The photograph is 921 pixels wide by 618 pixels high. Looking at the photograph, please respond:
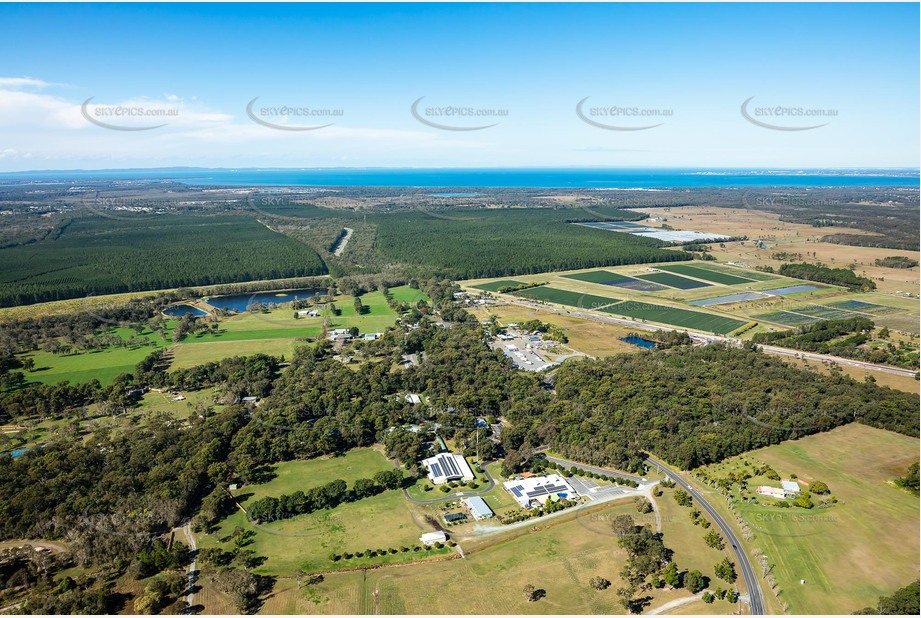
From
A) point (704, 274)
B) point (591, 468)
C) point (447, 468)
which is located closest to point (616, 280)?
point (704, 274)

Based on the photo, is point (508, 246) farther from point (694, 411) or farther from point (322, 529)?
point (322, 529)

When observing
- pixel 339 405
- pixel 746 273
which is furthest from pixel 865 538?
pixel 746 273

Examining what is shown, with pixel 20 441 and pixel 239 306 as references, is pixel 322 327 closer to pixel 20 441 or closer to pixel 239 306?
pixel 239 306

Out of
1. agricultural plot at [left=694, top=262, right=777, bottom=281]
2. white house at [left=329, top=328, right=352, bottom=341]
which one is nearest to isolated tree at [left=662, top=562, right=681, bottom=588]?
white house at [left=329, top=328, right=352, bottom=341]

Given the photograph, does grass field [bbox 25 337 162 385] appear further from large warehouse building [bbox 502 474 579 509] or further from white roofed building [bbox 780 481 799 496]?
white roofed building [bbox 780 481 799 496]

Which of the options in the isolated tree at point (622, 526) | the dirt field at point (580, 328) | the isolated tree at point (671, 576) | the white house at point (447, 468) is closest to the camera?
the isolated tree at point (671, 576)

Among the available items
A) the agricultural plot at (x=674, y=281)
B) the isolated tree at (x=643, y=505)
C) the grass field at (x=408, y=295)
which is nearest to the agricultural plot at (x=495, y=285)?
the grass field at (x=408, y=295)

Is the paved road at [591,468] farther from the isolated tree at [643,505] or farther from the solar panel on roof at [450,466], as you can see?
the solar panel on roof at [450,466]
